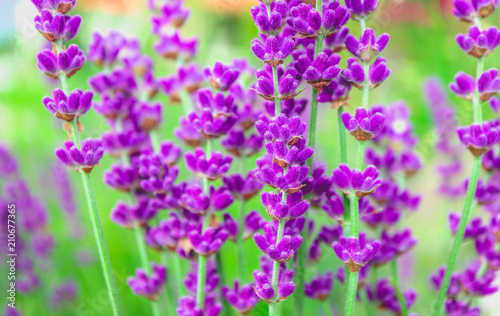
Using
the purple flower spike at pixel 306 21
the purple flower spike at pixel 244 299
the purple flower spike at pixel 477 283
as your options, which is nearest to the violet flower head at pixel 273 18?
the purple flower spike at pixel 306 21

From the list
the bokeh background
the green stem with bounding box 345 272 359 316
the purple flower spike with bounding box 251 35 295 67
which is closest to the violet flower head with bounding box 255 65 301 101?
the purple flower spike with bounding box 251 35 295 67

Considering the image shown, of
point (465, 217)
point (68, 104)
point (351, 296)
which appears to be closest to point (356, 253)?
point (351, 296)

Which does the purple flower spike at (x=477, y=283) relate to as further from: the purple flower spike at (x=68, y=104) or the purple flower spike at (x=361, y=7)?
the purple flower spike at (x=68, y=104)

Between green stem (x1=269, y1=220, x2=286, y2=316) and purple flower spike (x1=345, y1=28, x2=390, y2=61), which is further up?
purple flower spike (x1=345, y1=28, x2=390, y2=61)

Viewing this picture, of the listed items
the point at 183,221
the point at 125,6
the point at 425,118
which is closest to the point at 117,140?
the point at 183,221

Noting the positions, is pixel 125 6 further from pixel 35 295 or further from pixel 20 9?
pixel 35 295

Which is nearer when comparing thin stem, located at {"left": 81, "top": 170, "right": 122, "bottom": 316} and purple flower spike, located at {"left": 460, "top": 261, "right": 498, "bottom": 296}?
thin stem, located at {"left": 81, "top": 170, "right": 122, "bottom": 316}

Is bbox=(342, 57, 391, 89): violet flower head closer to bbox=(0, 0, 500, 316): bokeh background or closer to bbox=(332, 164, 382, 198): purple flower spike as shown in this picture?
bbox=(332, 164, 382, 198): purple flower spike
